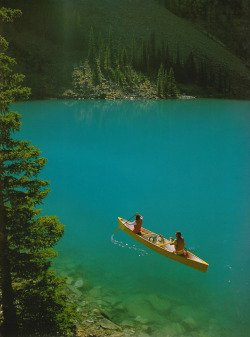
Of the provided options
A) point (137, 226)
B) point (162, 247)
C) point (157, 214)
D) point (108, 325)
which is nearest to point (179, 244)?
point (162, 247)

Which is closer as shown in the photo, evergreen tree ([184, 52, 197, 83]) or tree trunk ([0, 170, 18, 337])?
tree trunk ([0, 170, 18, 337])

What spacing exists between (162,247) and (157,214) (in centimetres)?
615

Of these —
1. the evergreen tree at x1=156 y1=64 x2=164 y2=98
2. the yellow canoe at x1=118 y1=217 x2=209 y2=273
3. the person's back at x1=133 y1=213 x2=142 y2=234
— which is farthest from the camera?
the evergreen tree at x1=156 y1=64 x2=164 y2=98

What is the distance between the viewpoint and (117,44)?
113812mm

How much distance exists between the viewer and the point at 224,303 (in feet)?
38.9

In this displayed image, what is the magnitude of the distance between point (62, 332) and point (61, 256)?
649cm

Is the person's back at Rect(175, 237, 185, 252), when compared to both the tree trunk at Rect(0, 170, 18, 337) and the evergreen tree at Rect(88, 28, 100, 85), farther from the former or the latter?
the evergreen tree at Rect(88, 28, 100, 85)

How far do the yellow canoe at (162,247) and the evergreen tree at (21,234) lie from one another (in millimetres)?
6202

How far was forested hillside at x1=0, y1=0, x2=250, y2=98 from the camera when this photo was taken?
3755 inches

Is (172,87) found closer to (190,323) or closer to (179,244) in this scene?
(179,244)

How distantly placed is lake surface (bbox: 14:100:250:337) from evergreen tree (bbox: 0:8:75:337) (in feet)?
10.3

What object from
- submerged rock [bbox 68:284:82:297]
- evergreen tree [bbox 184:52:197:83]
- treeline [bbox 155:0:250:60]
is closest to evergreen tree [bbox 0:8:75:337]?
submerged rock [bbox 68:284:82:297]

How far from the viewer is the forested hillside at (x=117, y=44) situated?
9538 centimetres

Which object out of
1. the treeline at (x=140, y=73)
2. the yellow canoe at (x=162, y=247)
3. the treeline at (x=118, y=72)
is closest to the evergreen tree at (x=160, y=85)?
the treeline at (x=140, y=73)
